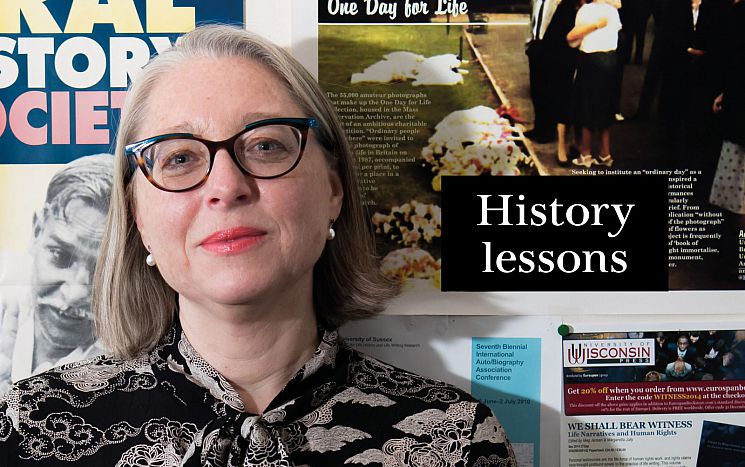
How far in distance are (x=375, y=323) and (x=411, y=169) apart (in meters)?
0.25

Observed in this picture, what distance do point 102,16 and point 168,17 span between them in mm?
99

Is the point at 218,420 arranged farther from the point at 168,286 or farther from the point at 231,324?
the point at 168,286

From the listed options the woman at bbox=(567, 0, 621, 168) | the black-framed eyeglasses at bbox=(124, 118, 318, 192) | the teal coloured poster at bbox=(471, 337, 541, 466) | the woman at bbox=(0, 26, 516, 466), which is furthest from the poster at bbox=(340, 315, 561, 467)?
the black-framed eyeglasses at bbox=(124, 118, 318, 192)

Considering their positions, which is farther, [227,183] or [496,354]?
[496,354]

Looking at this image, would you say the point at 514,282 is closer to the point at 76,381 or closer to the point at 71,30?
the point at 76,381

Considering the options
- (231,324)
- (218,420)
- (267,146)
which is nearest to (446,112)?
(267,146)

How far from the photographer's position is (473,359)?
132 cm

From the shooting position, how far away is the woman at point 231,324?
3.31 feet

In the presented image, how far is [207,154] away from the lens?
1.01 metres

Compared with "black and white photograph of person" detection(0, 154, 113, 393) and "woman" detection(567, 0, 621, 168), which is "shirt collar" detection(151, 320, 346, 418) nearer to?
"black and white photograph of person" detection(0, 154, 113, 393)

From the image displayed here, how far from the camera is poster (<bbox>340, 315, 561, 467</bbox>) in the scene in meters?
1.32

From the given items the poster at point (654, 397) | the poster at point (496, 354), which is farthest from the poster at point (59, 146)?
the poster at point (654, 397)

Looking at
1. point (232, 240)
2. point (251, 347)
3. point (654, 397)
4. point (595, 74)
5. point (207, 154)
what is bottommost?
point (654, 397)

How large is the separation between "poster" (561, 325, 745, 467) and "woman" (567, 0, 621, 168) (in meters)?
0.29
